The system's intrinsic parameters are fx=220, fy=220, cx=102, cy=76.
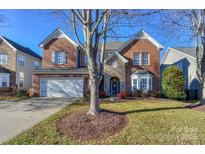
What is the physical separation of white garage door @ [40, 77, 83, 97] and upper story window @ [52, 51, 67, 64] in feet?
8.25

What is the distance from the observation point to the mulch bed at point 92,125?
7039 millimetres

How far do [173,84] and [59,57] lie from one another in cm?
1108

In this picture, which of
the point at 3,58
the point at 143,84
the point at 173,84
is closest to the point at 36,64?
the point at 3,58

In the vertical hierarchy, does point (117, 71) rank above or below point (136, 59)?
below

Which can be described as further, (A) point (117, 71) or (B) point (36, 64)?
(B) point (36, 64)

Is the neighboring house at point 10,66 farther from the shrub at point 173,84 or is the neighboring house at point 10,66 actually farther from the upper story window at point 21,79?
the shrub at point 173,84

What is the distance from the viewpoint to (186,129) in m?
7.59

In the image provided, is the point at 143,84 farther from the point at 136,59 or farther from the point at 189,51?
the point at 189,51

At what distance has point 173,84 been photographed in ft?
59.9

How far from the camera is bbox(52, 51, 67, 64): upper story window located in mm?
21797

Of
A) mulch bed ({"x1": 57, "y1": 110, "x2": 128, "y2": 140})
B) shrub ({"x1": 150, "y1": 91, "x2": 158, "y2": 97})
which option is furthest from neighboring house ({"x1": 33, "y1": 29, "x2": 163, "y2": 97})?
mulch bed ({"x1": 57, "y1": 110, "x2": 128, "y2": 140})

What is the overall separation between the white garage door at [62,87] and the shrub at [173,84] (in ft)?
24.3

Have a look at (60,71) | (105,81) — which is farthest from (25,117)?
(105,81)
